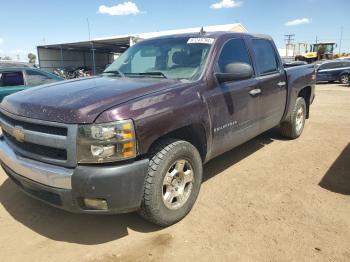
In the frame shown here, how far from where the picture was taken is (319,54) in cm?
3631

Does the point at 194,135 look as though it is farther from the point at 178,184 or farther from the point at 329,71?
the point at 329,71

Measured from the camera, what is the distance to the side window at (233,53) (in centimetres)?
390

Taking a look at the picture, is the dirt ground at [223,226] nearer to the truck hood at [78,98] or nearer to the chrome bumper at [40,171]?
the chrome bumper at [40,171]

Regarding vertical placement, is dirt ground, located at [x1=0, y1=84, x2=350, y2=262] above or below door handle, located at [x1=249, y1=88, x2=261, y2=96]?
below

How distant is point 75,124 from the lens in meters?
2.60

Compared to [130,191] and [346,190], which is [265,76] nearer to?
[346,190]

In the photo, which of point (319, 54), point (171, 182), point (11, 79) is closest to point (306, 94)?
point (171, 182)

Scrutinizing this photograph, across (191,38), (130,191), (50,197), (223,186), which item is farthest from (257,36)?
(50,197)

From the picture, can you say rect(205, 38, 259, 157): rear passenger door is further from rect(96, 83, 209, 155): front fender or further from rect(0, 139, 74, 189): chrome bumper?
rect(0, 139, 74, 189): chrome bumper

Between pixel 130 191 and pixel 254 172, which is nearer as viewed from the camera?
pixel 130 191

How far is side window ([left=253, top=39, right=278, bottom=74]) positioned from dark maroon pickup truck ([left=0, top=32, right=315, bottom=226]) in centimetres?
36

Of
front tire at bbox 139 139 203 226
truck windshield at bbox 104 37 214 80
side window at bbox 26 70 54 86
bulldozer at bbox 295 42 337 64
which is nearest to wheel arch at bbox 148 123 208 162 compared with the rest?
front tire at bbox 139 139 203 226

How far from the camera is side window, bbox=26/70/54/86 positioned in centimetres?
809

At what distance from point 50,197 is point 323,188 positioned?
3.14m
